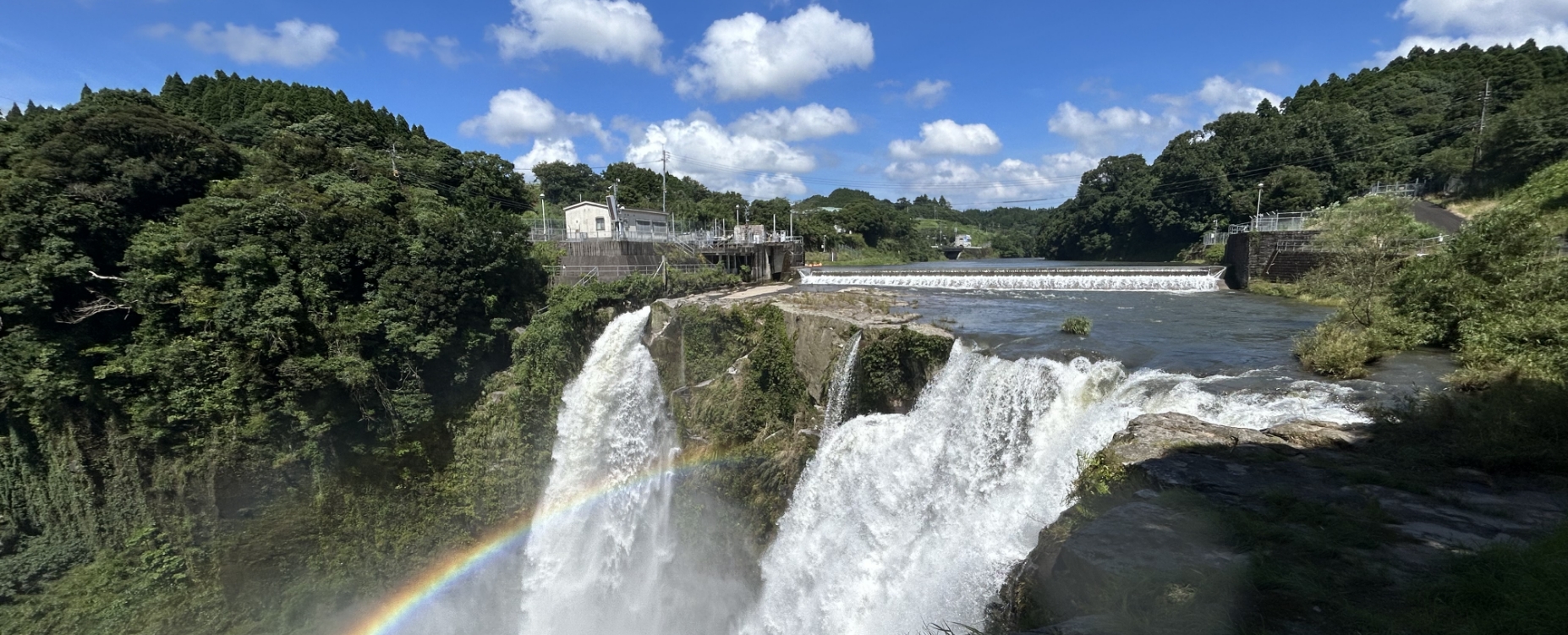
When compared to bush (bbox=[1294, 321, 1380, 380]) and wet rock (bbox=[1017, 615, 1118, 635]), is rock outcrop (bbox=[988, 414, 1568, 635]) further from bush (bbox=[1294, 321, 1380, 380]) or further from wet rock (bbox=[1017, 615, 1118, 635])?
bush (bbox=[1294, 321, 1380, 380])

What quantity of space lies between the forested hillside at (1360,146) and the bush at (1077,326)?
1204 inches

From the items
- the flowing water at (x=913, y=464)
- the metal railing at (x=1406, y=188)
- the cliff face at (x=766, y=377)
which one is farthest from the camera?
the metal railing at (x=1406, y=188)

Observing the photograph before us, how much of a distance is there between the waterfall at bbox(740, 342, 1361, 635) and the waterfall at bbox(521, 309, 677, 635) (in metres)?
3.81

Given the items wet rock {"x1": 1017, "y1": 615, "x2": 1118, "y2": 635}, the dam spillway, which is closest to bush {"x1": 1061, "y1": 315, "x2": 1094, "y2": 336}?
the dam spillway

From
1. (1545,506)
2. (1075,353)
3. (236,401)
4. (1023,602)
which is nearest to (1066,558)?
(1023,602)

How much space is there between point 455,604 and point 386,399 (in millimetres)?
6375

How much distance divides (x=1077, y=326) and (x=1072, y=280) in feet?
42.5

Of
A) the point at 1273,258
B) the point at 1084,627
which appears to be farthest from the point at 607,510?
the point at 1273,258

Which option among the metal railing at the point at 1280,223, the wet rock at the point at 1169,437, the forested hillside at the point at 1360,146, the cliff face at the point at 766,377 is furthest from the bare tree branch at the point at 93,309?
the forested hillside at the point at 1360,146

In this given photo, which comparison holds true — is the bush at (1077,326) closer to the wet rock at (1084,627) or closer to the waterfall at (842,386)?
the waterfall at (842,386)

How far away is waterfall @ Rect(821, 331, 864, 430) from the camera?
14016 millimetres

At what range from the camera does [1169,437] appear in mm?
7621

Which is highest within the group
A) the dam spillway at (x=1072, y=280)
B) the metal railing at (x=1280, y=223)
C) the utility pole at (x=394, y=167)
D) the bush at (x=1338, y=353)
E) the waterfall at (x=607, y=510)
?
the utility pole at (x=394, y=167)

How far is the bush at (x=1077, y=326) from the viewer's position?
14.6m
